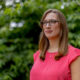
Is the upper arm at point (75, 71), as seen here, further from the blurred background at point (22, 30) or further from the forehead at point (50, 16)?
the blurred background at point (22, 30)

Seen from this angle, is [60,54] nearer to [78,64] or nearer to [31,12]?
[78,64]

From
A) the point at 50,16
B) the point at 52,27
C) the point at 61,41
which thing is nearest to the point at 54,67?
the point at 61,41

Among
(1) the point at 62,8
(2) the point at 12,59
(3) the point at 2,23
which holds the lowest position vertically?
(2) the point at 12,59

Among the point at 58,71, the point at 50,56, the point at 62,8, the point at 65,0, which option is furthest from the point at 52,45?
the point at 65,0

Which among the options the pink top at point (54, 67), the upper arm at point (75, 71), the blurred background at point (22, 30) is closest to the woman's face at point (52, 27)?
the pink top at point (54, 67)

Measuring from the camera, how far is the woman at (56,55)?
2078 mm

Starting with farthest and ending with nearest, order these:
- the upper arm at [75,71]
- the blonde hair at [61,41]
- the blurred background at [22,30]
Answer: the blurred background at [22,30], the blonde hair at [61,41], the upper arm at [75,71]

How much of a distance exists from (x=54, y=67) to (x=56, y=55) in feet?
0.34

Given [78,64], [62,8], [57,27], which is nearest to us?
[78,64]

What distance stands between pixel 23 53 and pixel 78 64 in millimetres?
2218

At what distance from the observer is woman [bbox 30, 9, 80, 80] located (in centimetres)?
208

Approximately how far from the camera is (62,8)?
3.87m

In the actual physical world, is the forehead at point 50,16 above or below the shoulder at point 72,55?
above

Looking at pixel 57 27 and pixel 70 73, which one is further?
pixel 57 27
